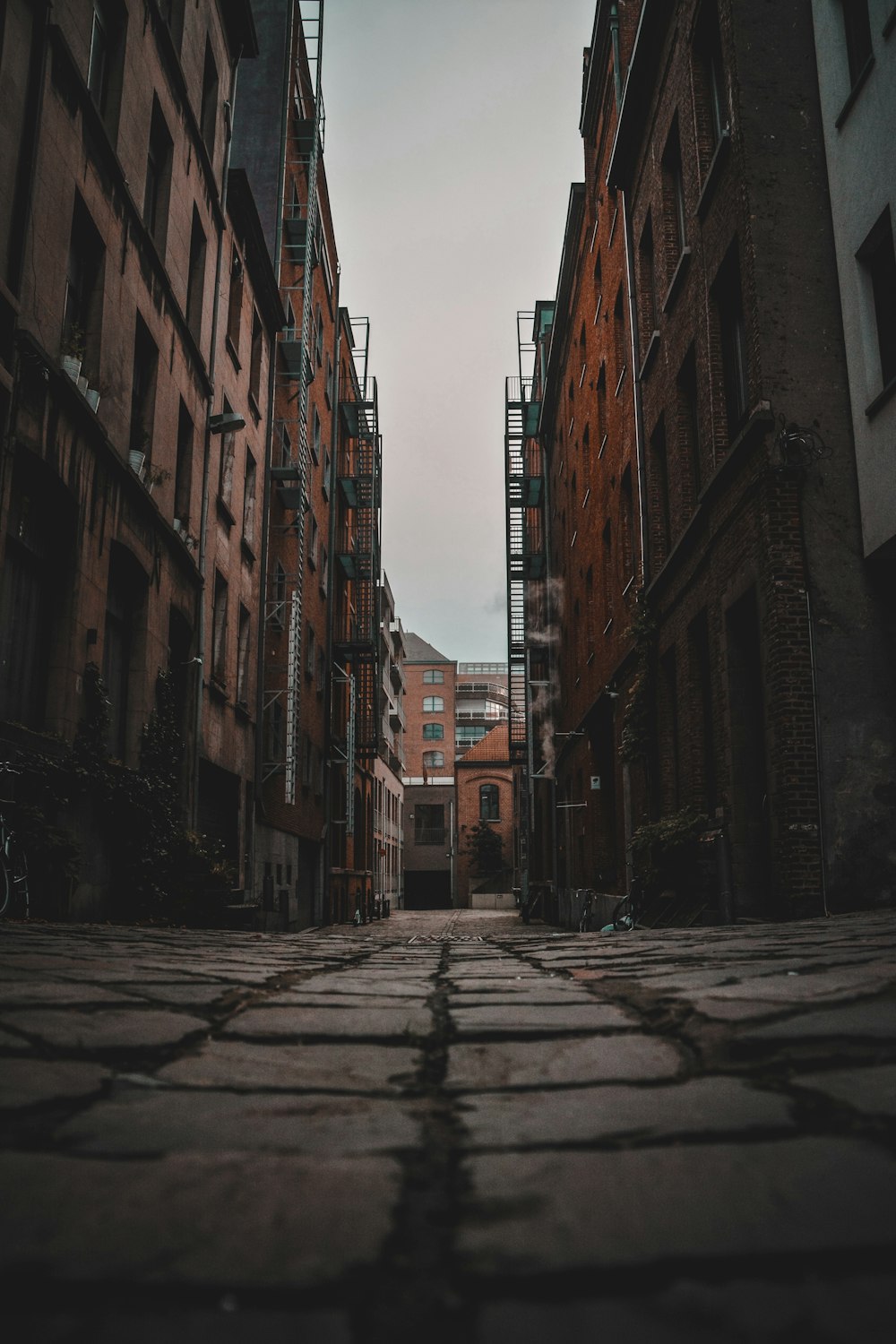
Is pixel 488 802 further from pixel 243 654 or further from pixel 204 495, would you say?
pixel 204 495

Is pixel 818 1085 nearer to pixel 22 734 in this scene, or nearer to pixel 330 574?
pixel 22 734

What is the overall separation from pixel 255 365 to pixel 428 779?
171ft

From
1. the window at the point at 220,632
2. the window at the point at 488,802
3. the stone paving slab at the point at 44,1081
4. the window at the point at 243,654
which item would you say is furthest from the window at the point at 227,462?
the window at the point at 488,802

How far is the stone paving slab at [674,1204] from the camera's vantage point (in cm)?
122

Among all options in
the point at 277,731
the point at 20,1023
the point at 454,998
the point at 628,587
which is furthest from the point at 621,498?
the point at 20,1023

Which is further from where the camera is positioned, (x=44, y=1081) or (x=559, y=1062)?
(x=559, y=1062)

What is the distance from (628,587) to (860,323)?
24.9 feet

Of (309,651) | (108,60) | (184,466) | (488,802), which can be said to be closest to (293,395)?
(309,651)

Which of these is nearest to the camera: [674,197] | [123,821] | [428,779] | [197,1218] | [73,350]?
[197,1218]

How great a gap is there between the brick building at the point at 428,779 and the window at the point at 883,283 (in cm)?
5498

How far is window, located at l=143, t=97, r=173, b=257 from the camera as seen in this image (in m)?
12.7

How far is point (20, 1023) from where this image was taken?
2.69 meters

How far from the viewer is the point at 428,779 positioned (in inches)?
2736

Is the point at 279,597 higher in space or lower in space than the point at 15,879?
higher
